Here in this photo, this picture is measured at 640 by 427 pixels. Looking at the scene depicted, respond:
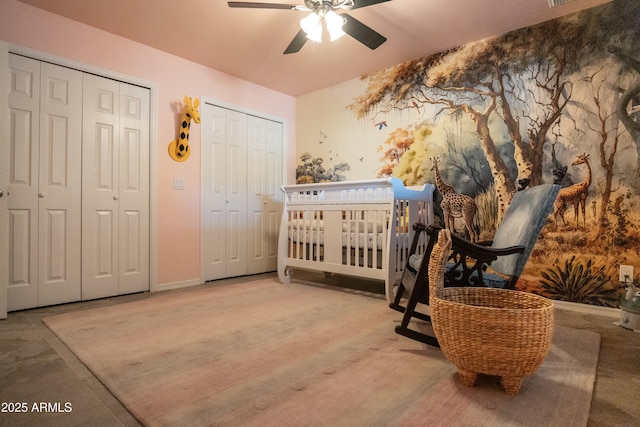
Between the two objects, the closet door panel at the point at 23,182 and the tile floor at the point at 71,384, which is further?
the closet door panel at the point at 23,182

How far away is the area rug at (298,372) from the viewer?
3.75ft

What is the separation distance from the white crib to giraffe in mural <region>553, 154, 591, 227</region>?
0.99 m

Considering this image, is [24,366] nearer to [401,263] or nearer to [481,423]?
[481,423]

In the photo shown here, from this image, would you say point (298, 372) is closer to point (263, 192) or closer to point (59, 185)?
point (59, 185)

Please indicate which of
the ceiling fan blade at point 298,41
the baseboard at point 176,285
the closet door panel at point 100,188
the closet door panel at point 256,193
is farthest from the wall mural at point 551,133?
the closet door panel at point 100,188

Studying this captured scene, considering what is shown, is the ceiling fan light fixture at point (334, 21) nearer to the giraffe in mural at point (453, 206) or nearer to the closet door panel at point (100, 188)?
the giraffe in mural at point (453, 206)

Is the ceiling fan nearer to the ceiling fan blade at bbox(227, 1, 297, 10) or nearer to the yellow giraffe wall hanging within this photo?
the ceiling fan blade at bbox(227, 1, 297, 10)

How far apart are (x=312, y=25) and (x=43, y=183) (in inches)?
91.4

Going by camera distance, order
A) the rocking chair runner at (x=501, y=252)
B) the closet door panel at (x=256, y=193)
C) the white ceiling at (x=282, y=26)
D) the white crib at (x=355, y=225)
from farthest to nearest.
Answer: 1. the closet door panel at (x=256, y=193)
2. the white crib at (x=355, y=225)
3. the white ceiling at (x=282, y=26)
4. the rocking chair runner at (x=501, y=252)

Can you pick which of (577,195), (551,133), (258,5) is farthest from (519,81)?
(258,5)

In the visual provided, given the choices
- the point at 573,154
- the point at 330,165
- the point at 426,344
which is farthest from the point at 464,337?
the point at 330,165

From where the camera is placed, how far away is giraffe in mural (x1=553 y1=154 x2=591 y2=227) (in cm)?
251

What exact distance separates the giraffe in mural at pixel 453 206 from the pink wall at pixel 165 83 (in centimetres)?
235

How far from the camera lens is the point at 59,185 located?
2654 mm
